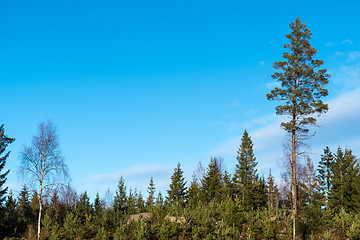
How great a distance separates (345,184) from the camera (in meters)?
38.2

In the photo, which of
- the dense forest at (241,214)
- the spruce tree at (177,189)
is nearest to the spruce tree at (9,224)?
the dense forest at (241,214)

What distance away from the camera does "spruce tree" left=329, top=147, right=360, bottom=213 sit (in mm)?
37062

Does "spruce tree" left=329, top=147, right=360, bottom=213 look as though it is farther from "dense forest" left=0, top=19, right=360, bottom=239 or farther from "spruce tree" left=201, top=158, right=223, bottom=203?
→ "spruce tree" left=201, top=158, right=223, bottom=203

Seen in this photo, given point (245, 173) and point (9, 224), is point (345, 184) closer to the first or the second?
point (245, 173)

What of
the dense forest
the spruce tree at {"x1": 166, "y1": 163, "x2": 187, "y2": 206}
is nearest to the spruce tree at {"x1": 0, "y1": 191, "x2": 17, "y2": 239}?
the dense forest

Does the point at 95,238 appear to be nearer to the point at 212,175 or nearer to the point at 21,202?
the point at 212,175

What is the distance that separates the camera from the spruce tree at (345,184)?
1459 inches

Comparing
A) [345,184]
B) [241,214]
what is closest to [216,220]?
[241,214]

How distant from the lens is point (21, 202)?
169 feet

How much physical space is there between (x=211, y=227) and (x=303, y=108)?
13556 mm

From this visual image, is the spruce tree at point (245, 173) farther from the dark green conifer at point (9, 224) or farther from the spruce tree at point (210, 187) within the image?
the dark green conifer at point (9, 224)

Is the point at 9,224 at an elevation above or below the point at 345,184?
below

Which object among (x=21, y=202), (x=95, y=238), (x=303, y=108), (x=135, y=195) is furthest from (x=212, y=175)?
(x=21, y=202)

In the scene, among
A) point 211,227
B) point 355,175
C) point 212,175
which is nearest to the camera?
point 211,227
